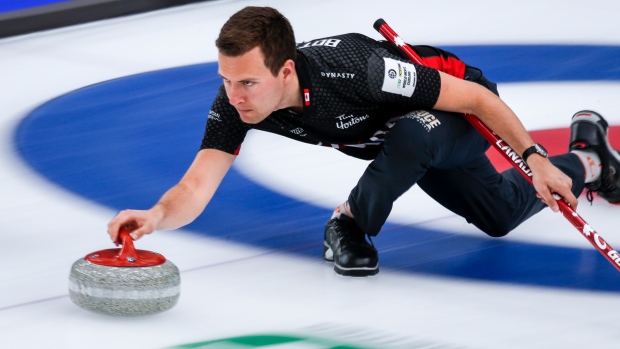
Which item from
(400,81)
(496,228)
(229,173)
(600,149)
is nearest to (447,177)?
(496,228)

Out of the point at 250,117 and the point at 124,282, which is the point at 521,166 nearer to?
the point at 250,117

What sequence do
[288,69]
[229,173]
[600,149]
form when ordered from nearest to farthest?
[288,69], [600,149], [229,173]

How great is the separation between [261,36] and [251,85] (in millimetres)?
124

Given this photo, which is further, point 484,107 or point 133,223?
point 484,107

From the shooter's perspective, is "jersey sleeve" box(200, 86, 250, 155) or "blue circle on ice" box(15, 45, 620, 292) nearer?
"jersey sleeve" box(200, 86, 250, 155)

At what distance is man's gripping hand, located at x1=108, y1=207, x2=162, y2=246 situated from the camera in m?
2.82

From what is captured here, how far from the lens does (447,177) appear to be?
11.3ft

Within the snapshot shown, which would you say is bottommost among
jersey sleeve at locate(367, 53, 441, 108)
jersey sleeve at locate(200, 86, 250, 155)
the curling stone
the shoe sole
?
the shoe sole

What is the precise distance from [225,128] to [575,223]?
968 mm

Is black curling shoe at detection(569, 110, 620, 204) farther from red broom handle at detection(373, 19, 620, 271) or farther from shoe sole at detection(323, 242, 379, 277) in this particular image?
shoe sole at detection(323, 242, 379, 277)

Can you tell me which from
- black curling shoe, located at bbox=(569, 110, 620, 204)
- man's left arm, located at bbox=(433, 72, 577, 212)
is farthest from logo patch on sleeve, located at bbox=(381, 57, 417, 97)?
black curling shoe, located at bbox=(569, 110, 620, 204)

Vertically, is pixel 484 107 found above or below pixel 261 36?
below

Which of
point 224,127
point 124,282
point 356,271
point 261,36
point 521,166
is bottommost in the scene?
point 356,271

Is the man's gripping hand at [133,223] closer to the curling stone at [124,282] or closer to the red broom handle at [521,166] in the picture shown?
the curling stone at [124,282]
